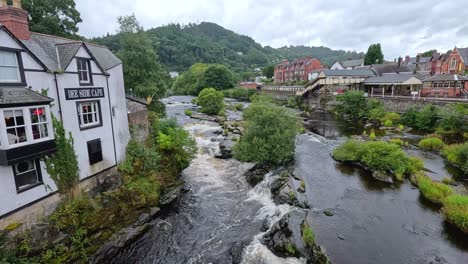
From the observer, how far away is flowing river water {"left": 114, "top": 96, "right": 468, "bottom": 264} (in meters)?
13.4

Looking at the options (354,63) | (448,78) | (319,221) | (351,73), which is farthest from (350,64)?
(319,221)

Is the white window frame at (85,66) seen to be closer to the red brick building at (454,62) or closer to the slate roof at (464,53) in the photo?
the red brick building at (454,62)

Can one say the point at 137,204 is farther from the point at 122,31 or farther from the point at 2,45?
the point at 122,31

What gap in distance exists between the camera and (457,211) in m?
15.2

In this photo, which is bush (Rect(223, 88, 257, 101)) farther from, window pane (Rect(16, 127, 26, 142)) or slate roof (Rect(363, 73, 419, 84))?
window pane (Rect(16, 127, 26, 142))

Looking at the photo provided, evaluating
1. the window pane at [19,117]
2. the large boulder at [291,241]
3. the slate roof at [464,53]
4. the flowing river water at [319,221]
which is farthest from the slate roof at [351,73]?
the window pane at [19,117]

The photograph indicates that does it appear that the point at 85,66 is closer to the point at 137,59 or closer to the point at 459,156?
the point at 137,59

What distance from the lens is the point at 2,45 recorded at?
1174cm

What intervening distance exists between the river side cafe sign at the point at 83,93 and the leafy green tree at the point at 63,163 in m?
1.85

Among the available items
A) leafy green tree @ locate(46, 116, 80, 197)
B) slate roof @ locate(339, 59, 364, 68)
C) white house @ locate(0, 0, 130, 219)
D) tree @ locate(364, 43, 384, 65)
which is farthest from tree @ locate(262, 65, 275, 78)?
leafy green tree @ locate(46, 116, 80, 197)

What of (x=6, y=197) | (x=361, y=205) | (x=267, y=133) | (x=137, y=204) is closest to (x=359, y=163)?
(x=361, y=205)

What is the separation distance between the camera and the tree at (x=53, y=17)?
93.6 feet

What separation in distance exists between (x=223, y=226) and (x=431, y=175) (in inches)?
727

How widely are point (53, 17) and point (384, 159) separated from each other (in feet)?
125
